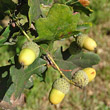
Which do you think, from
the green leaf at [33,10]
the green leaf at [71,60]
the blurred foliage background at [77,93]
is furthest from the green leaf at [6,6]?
the blurred foliage background at [77,93]

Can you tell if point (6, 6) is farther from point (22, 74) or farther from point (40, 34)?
point (22, 74)

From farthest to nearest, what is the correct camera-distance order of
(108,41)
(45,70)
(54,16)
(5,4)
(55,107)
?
(108,41) → (55,107) → (45,70) → (5,4) → (54,16)

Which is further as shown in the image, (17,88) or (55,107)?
(55,107)

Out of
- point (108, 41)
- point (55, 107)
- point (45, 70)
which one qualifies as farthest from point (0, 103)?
point (108, 41)

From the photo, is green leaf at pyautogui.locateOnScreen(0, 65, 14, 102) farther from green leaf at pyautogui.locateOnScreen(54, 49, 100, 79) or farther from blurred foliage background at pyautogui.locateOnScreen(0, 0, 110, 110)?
blurred foliage background at pyautogui.locateOnScreen(0, 0, 110, 110)

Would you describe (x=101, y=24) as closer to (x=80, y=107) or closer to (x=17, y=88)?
(x=80, y=107)

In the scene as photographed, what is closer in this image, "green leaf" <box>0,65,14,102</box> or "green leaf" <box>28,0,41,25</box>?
"green leaf" <box>28,0,41,25</box>

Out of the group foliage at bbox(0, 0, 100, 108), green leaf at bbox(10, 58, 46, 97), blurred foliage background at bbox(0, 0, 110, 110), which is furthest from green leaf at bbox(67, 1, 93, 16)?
blurred foliage background at bbox(0, 0, 110, 110)

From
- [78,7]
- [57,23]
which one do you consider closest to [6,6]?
[57,23]
